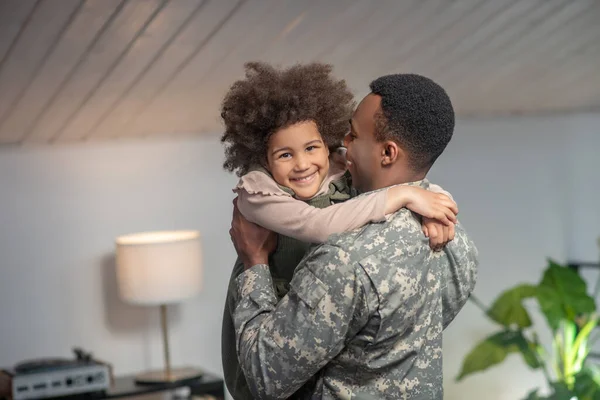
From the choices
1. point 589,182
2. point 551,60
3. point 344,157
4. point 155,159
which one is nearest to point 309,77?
point 344,157

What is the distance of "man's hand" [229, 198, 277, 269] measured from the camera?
5.73 ft

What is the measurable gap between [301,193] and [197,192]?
2.42 meters

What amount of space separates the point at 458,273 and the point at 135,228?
2.53 metres

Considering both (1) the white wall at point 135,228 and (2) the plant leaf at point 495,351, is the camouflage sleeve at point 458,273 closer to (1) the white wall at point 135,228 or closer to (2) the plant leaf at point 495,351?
(1) the white wall at point 135,228

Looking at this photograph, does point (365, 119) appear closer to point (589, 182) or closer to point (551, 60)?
point (551, 60)

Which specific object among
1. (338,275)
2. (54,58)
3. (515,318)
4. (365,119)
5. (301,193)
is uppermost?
(54,58)

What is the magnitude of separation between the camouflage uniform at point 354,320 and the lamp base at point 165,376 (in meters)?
2.17

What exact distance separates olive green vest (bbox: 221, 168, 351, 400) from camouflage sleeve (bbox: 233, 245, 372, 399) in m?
0.19

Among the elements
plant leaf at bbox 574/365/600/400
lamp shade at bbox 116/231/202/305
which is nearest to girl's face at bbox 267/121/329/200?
lamp shade at bbox 116/231/202/305

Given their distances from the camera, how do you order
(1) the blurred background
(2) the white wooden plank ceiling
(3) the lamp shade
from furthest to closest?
(3) the lamp shade < (1) the blurred background < (2) the white wooden plank ceiling

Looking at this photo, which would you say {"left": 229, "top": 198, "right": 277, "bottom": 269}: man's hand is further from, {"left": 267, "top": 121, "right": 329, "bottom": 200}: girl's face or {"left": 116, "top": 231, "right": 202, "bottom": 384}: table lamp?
{"left": 116, "top": 231, "right": 202, "bottom": 384}: table lamp

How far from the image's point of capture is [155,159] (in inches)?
161

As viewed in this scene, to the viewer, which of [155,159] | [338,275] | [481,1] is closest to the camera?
[338,275]

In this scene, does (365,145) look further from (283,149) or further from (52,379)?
(52,379)
